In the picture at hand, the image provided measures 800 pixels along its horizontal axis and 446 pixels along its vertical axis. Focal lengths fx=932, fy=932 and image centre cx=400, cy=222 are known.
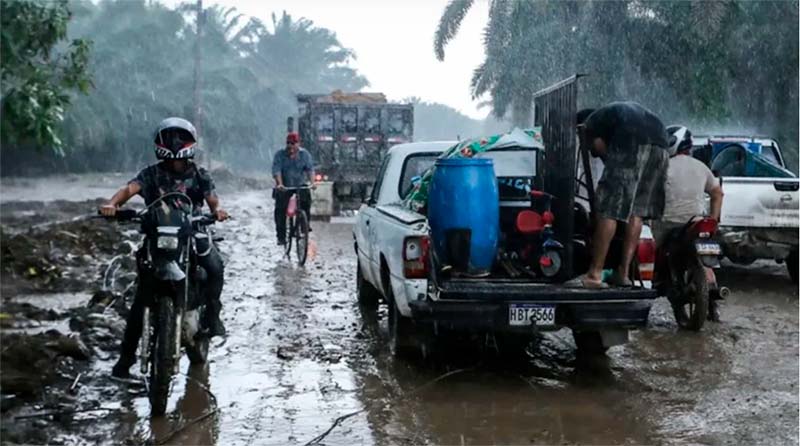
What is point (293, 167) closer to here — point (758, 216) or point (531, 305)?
point (758, 216)

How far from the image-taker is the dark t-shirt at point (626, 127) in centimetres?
677

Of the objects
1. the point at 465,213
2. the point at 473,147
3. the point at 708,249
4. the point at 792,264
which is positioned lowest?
the point at 792,264

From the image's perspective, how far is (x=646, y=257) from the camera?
679cm

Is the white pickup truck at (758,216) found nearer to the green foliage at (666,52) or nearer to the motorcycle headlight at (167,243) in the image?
the motorcycle headlight at (167,243)

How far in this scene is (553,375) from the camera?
675 centimetres

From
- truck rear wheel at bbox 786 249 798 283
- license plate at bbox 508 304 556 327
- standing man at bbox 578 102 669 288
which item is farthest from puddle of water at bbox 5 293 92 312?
truck rear wheel at bbox 786 249 798 283

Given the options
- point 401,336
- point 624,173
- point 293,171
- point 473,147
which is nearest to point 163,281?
point 401,336

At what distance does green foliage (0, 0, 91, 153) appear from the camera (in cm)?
1055

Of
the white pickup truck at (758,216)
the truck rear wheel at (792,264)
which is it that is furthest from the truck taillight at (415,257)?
the truck rear wheel at (792,264)

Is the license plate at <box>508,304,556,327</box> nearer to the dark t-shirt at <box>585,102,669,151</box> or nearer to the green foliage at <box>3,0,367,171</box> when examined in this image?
the dark t-shirt at <box>585,102,669,151</box>

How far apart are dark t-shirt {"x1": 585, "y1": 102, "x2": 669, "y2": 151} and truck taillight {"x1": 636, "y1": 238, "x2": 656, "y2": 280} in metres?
0.70

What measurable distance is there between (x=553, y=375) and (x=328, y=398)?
1.72m

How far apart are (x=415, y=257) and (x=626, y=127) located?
6.10 feet

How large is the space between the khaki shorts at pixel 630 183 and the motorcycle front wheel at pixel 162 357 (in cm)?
314
